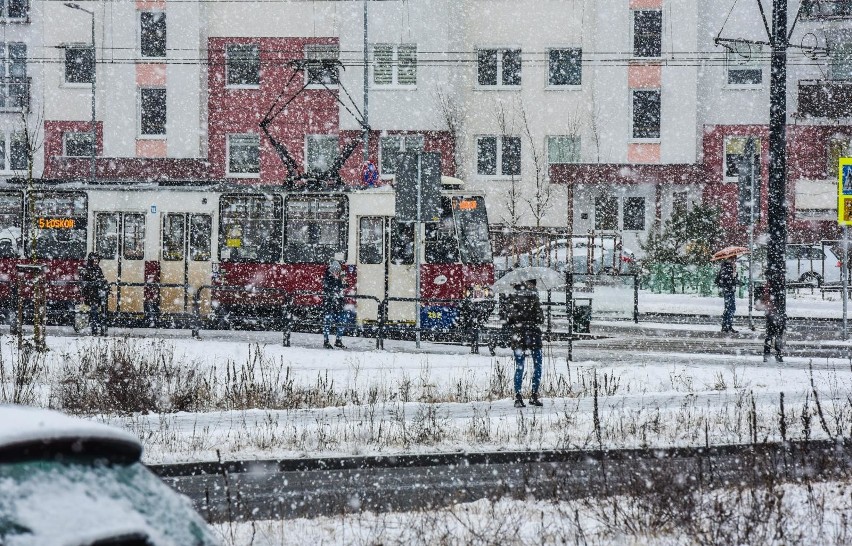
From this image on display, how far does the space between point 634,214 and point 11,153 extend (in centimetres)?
2715

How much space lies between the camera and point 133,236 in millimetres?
25438

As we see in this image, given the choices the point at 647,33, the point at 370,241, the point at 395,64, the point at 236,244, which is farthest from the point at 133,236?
the point at 647,33

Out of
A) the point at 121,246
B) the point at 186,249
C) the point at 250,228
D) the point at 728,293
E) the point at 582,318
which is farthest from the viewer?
the point at 121,246

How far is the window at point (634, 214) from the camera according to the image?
45.1 m

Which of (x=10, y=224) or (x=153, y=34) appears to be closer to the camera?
(x=10, y=224)

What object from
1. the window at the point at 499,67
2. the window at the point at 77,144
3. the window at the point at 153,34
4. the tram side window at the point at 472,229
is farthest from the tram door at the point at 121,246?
the window at the point at 499,67

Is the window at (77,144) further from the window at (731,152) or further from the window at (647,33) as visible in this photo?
the window at (731,152)

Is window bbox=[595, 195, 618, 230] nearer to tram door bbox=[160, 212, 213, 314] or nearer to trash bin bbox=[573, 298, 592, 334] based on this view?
trash bin bbox=[573, 298, 592, 334]

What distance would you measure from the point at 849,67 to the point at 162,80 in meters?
28.7

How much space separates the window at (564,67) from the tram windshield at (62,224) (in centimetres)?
2403

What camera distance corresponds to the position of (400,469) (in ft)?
32.8

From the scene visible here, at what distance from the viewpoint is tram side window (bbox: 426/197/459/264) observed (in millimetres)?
24312

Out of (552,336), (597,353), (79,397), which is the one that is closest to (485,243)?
(552,336)

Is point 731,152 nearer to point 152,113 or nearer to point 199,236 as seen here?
point 152,113
